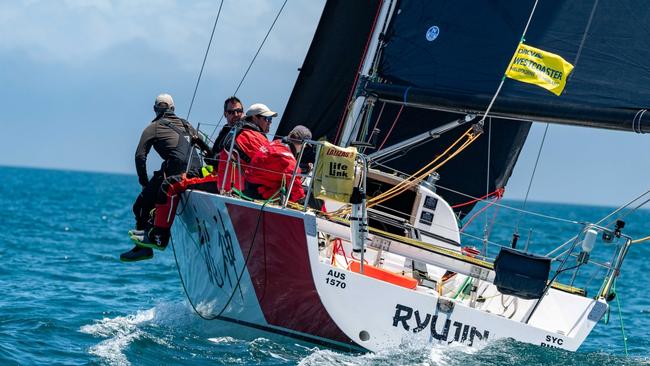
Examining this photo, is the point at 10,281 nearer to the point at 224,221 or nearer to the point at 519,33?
the point at 224,221

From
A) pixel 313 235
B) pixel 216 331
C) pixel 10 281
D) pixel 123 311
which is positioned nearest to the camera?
pixel 313 235

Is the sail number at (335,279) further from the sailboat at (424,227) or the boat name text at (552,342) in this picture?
the boat name text at (552,342)

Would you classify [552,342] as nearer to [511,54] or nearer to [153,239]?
[511,54]

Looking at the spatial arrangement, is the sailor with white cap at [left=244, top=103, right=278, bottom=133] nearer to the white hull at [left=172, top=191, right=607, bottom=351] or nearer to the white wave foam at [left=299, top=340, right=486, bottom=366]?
the white hull at [left=172, top=191, right=607, bottom=351]

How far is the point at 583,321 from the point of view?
7.08 m

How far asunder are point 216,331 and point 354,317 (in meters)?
1.38

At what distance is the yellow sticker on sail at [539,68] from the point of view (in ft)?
25.7

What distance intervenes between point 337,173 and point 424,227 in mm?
2016

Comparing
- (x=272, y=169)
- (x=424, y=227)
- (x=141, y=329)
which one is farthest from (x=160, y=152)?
(x=424, y=227)

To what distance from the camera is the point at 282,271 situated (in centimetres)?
706

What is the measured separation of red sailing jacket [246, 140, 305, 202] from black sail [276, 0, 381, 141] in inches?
124

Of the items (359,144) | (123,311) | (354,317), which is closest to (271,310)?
A: (354,317)

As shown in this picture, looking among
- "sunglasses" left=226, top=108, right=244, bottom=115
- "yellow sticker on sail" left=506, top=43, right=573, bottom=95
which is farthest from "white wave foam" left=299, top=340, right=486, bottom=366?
"sunglasses" left=226, top=108, right=244, bottom=115

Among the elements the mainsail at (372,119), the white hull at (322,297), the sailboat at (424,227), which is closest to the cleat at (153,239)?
the sailboat at (424,227)
